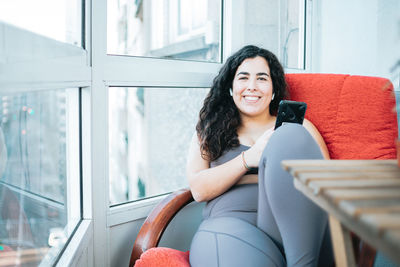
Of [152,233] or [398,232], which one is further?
[152,233]

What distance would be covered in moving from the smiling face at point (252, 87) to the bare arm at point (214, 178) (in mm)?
278

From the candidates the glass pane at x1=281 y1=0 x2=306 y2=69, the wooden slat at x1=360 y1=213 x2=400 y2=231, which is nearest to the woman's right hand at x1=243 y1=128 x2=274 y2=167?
the wooden slat at x1=360 y1=213 x2=400 y2=231

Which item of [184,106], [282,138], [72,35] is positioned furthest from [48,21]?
[184,106]

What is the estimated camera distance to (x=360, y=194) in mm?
481

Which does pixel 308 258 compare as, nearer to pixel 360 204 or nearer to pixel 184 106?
pixel 360 204

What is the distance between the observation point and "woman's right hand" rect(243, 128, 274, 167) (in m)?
1.18

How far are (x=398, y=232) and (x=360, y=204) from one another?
0.25 feet

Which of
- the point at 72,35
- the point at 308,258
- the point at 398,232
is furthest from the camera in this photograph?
the point at 72,35

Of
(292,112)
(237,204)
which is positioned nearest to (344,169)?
(292,112)

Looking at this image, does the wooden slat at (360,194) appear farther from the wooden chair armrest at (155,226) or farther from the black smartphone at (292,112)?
the wooden chair armrest at (155,226)

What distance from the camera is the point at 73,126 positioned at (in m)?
1.23

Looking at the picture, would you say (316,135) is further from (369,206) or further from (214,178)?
(369,206)

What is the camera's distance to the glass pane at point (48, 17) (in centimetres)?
69

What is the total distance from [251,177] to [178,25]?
1233 mm
